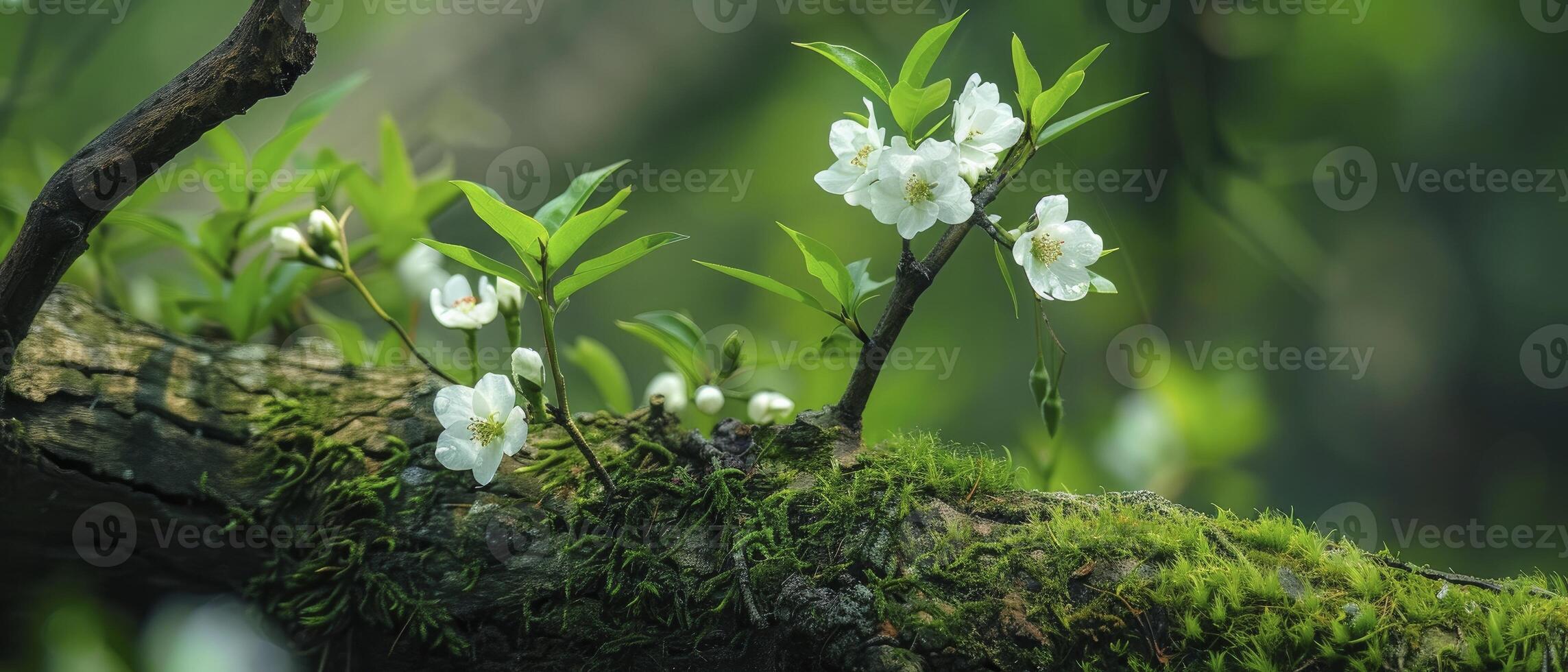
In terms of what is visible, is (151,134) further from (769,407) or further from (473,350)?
(769,407)

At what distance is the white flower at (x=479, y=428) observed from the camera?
2.06 feet

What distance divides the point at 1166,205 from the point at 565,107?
4.59 ft

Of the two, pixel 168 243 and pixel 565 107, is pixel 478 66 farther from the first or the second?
pixel 168 243

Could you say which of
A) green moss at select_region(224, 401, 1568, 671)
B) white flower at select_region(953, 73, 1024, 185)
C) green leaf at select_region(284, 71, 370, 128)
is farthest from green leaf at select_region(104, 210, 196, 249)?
white flower at select_region(953, 73, 1024, 185)

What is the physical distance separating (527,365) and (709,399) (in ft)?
0.94

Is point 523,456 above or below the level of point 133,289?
below

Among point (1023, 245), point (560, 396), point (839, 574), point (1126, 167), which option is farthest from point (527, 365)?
point (1126, 167)

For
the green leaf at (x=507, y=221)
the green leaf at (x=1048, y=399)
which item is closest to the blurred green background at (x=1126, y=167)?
the green leaf at (x=1048, y=399)

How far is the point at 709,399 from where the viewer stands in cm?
88

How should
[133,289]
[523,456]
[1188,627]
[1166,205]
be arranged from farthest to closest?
[1166,205], [133,289], [523,456], [1188,627]

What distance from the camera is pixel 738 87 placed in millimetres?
1946

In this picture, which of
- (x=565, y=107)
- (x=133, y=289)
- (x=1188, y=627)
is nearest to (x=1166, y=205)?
(x=565, y=107)

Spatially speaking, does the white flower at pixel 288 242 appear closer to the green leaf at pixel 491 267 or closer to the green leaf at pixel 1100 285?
the green leaf at pixel 491 267

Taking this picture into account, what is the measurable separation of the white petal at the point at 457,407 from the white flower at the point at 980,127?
1.32 feet
